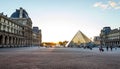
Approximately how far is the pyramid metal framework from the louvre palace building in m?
27.9

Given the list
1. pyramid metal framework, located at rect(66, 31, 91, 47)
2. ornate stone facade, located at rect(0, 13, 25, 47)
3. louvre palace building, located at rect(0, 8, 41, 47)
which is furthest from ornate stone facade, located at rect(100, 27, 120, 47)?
ornate stone facade, located at rect(0, 13, 25, 47)

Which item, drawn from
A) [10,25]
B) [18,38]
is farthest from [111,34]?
[10,25]

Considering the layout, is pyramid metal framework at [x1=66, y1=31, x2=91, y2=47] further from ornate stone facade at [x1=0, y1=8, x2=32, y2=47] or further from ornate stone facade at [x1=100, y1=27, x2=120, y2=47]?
ornate stone facade at [x1=0, y1=8, x2=32, y2=47]

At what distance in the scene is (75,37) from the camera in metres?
107

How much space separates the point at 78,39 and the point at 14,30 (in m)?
44.3

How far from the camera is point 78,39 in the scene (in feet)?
345

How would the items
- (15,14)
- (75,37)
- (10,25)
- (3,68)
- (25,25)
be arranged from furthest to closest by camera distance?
(75,37) → (15,14) → (25,25) → (10,25) → (3,68)

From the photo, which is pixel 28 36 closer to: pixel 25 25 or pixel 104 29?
pixel 25 25

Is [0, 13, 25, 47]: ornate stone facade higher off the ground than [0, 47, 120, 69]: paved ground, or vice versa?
[0, 13, 25, 47]: ornate stone facade

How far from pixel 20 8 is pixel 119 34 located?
63648 millimetres

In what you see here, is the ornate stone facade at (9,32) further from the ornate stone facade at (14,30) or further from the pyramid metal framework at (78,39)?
the pyramid metal framework at (78,39)

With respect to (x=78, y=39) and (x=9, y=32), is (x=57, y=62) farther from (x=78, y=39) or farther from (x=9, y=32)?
(x=78, y=39)

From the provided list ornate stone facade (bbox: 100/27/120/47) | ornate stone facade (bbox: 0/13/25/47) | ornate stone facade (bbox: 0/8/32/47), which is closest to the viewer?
ornate stone facade (bbox: 0/13/25/47)

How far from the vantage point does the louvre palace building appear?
58.6m
